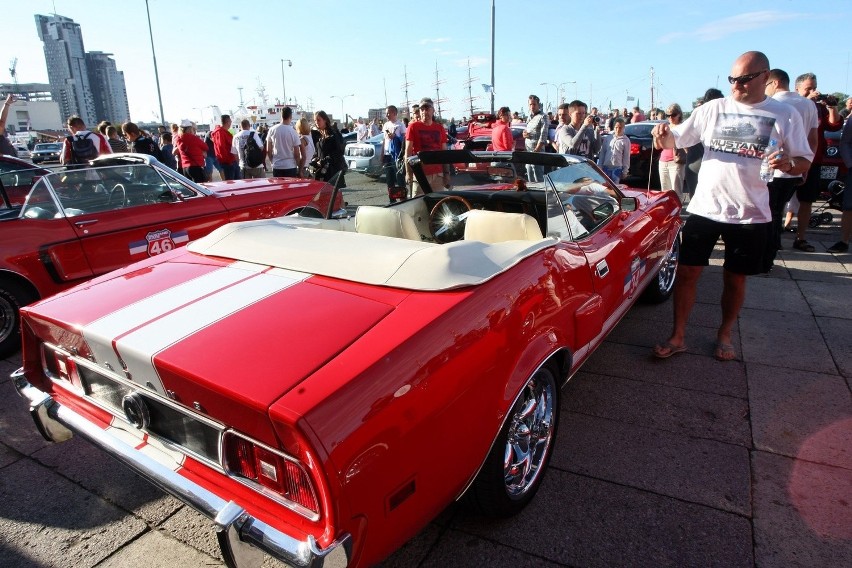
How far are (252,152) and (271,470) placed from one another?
28.7 feet

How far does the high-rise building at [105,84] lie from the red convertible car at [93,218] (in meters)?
106

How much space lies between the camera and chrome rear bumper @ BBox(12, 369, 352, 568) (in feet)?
4.48

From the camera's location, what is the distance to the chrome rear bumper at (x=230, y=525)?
1.37m

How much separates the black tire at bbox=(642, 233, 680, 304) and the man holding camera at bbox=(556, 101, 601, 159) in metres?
3.22

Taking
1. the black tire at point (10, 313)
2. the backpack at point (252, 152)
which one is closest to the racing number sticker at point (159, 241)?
the black tire at point (10, 313)

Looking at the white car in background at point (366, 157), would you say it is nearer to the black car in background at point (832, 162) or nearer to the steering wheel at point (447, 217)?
the black car in background at point (832, 162)

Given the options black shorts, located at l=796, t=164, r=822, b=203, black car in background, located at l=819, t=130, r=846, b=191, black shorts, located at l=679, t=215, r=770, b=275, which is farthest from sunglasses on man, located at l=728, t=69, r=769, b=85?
black car in background, located at l=819, t=130, r=846, b=191

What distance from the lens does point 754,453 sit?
8.24 feet

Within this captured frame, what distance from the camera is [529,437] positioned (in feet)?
7.24

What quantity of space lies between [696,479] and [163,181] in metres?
4.87

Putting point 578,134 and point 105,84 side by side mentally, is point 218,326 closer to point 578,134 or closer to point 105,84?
point 578,134

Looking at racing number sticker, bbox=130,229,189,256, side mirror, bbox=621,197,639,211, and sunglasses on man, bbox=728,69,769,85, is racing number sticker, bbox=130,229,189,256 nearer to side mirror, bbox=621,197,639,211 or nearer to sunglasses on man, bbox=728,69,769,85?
side mirror, bbox=621,197,639,211

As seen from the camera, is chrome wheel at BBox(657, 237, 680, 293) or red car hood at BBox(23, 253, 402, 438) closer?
red car hood at BBox(23, 253, 402, 438)

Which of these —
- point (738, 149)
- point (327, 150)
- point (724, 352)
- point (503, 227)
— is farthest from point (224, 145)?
point (724, 352)
